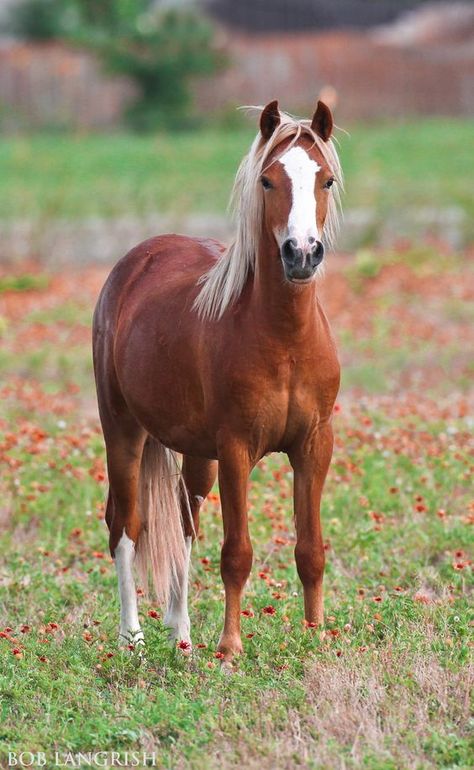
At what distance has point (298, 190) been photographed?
4.54 meters

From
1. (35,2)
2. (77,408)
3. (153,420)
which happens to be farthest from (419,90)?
(153,420)

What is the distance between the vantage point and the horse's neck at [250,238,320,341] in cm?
478

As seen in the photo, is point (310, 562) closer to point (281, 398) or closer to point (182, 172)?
point (281, 398)

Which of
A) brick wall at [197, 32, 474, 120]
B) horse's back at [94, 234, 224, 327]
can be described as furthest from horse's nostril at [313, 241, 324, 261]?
brick wall at [197, 32, 474, 120]

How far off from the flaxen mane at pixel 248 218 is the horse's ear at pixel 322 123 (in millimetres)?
29

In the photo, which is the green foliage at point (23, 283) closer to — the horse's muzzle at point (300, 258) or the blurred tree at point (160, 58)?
the horse's muzzle at point (300, 258)

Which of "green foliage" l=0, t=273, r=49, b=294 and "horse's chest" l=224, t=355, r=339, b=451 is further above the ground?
"green foliage" l=0, t=273, r=49, b=294

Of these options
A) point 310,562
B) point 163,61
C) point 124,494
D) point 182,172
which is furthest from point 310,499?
point 163,61

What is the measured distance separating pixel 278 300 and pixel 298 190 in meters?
0.47

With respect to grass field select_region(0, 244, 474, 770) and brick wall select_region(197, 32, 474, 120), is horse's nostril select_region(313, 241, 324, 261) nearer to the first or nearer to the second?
grass field select_region(0, 244, 474, 770)

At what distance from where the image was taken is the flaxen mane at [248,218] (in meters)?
4.74

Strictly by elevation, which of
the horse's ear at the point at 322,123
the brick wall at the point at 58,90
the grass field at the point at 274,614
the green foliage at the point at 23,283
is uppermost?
the brick wall at the point at 58,90

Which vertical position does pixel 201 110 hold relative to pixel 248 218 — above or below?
above

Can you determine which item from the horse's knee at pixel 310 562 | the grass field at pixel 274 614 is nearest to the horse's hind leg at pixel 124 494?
the grass field at pixel 274 614
